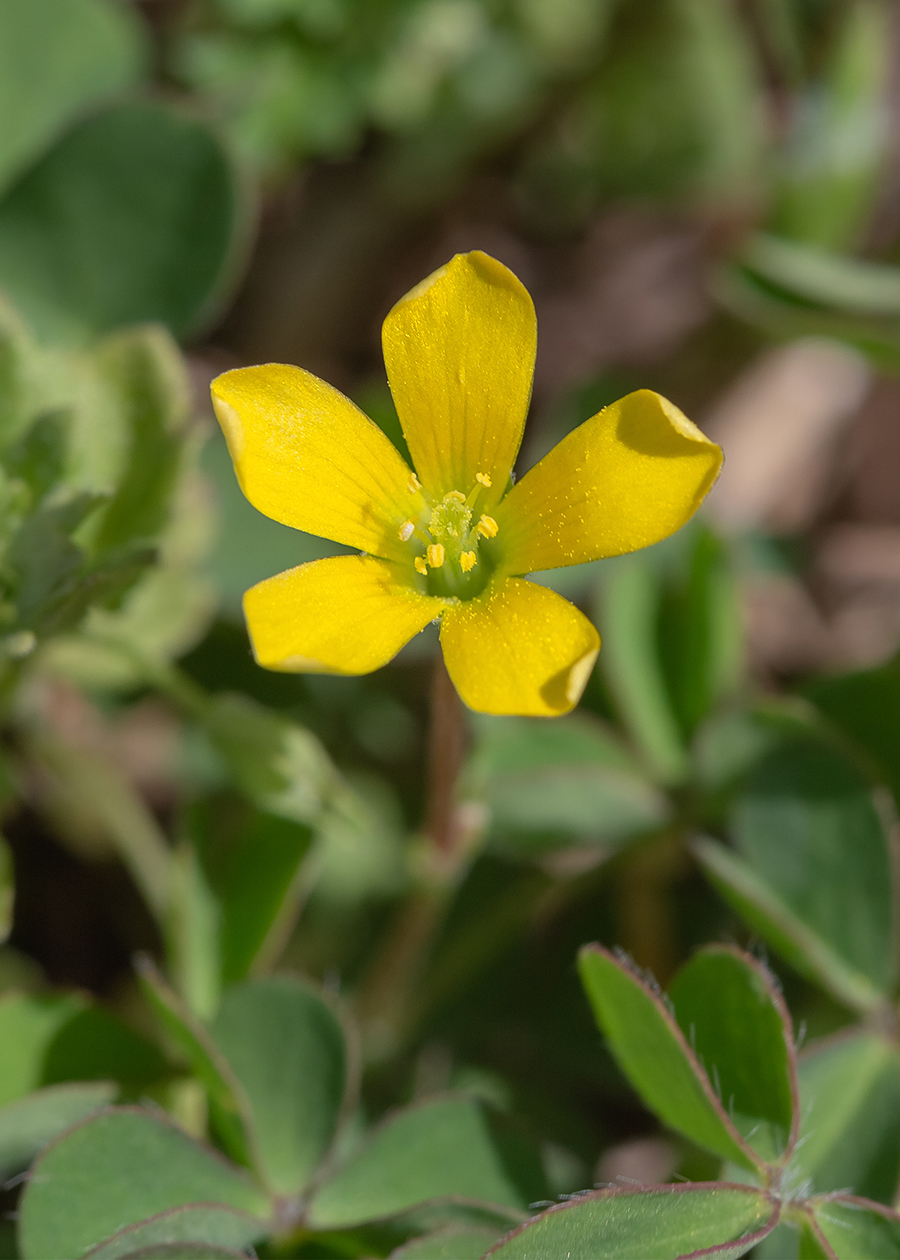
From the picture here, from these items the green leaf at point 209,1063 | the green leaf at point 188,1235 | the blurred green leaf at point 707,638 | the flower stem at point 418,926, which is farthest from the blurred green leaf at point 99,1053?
the blurred green leaf at point 707,638

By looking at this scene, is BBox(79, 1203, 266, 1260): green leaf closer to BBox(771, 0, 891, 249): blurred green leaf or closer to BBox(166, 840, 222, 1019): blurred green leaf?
BBox(166, 840, 222, 1019): blurred green leaf

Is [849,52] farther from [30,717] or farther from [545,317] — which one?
[30,717]

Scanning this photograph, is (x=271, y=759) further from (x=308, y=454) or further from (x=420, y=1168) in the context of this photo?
(x=420, y=1168)

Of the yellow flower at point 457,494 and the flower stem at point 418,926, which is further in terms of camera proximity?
the flower stem at point 418,926

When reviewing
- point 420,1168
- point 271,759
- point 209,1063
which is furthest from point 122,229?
point 420,1168

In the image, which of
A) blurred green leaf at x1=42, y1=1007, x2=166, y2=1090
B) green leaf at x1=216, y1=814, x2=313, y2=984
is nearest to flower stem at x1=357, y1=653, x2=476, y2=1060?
green leaf at x1=216, y1=814, x2=313, y2=984

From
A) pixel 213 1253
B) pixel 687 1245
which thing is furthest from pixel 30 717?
pixel 687 1245

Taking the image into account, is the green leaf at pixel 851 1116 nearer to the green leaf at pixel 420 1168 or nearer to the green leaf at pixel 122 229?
the green leaf at pixel 420 1168
